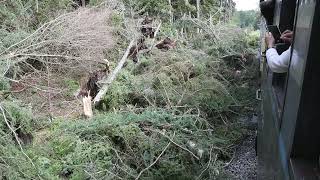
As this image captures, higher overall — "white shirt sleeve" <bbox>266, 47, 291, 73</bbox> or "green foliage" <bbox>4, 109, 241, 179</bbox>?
"white shirt sleeve" <bbox>266, 47, 291, 73</bbox>

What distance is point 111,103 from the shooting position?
7.52 m

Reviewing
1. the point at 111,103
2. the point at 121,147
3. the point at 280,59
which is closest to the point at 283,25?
the point at 280,59

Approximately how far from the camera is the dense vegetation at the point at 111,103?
17.1 feet

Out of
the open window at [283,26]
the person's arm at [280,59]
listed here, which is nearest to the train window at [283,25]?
the open window at [283,26]

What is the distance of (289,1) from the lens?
3127mm

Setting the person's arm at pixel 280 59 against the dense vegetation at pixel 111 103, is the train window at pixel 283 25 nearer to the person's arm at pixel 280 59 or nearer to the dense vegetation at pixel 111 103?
the person's arm at pixel 280 59

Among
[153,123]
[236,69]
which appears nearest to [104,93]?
[153,123]

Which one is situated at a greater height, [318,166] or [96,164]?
[318,166]

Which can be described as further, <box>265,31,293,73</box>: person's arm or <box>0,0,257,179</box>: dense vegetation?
<box>0,0,257,179</box>: dense vegetation

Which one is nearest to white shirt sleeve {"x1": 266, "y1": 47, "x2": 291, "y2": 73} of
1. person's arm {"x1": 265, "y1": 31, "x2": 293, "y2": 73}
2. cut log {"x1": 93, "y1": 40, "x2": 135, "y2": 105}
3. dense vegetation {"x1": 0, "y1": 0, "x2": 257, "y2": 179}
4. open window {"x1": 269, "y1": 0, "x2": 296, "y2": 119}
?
person's arm {"x1": 265, "y1": 31, "x2": 293, "y2": 73}

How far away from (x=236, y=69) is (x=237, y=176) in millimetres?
6121

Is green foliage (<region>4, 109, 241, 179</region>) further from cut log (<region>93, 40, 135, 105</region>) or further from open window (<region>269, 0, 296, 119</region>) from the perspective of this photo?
open window (<region>269, 0, 296, 119</region>)

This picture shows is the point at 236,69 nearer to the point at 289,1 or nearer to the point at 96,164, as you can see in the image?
the point at 96,164

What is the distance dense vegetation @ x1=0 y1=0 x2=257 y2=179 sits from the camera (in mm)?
5203
